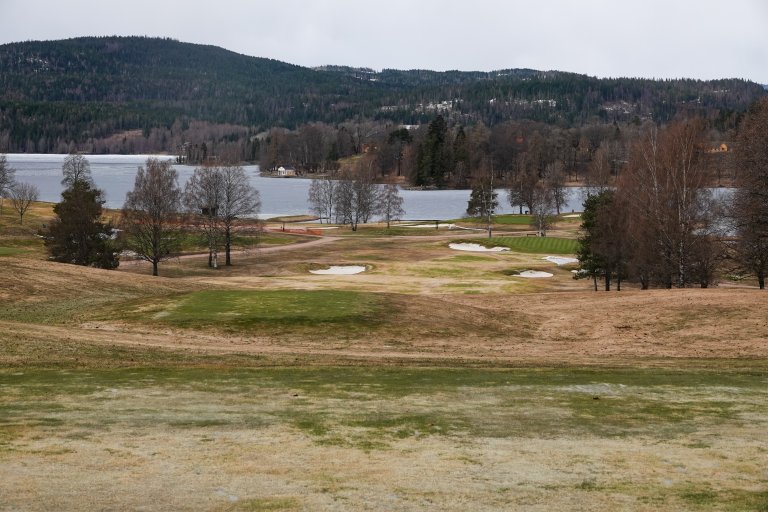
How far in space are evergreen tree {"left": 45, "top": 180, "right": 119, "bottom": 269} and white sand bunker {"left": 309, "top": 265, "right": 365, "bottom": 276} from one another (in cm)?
1848

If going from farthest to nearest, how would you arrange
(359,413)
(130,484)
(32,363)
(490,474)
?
(32,363)
(359,413)
(490,474)
(130,484)

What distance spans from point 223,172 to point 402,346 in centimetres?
4897

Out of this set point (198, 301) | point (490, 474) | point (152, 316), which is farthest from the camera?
point (198, 301)

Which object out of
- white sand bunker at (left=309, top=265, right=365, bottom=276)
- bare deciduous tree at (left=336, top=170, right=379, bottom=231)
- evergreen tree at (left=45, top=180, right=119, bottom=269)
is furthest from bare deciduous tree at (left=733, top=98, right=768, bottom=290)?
bare deciduous tree at (left=336, top=170, right=379, bottom=231)

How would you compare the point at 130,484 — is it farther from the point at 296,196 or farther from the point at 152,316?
the point at 296,196

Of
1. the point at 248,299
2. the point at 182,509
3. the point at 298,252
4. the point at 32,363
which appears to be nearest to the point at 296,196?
the point at 298,252

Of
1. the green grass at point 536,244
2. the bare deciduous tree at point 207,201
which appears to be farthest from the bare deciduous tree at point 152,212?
the green grass at point 536,244

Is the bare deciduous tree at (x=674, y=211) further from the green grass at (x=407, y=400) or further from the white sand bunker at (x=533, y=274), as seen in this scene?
the green grass at (x=407, y=400)

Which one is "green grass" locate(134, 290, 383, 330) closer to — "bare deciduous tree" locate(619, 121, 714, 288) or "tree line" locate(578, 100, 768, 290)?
"bare deciduous tree" locate(619, 121, 714, 288)

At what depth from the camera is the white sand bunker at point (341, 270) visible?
225 feet

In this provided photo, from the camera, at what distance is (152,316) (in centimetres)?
3244

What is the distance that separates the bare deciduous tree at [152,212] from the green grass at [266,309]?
28.1m

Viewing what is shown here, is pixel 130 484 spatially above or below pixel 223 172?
below

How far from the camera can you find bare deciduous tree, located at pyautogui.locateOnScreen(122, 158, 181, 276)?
6375 centimetres
